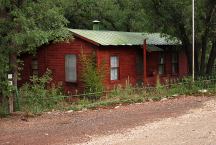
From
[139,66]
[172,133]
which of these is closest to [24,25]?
[172,133]

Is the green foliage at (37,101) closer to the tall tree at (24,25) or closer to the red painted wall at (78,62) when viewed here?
the tall tree at (24,25)

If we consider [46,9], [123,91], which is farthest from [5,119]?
[123,91]

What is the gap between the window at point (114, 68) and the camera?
25203 mm

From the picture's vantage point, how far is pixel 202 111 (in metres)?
16.1

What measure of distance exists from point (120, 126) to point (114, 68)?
1198 centimetres

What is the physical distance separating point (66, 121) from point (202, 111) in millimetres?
4624

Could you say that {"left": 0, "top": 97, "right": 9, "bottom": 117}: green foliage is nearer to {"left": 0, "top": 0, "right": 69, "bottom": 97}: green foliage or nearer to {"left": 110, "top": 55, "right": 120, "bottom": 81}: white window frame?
{"left": 0, "top": 0, "right": 69, "bottom": 97}: green foliage

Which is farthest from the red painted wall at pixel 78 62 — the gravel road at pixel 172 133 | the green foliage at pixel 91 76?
the gravel road at pixel 172 133

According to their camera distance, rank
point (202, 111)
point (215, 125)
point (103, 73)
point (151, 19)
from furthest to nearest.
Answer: point (151, 19) < point (103, 73) < point (202, 111) < point (215, 125)

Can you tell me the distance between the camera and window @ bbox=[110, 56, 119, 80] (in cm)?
2520

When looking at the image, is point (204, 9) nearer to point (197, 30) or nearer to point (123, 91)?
point (197, 30)

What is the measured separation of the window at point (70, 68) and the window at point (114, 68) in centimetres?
187

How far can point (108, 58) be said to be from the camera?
971 inches

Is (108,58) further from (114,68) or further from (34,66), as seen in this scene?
(34,66)
